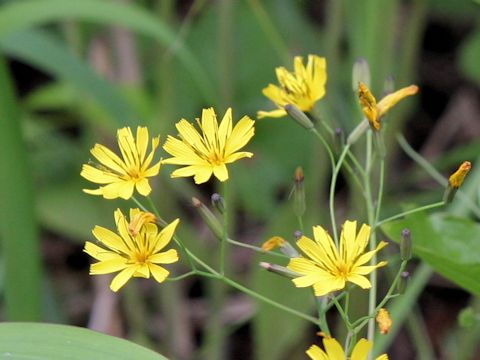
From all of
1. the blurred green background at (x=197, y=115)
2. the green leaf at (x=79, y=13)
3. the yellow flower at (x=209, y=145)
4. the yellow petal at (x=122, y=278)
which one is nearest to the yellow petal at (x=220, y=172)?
the yellow flower at (x=209, y=145)

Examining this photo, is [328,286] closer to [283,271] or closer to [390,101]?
[283,271]

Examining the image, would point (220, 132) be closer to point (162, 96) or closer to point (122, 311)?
point (162, 96)

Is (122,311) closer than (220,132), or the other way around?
(220,132)

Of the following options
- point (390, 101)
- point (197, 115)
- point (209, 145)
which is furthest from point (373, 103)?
point (197, 115)

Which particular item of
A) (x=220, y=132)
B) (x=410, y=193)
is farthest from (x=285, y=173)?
(x=220, y=132)

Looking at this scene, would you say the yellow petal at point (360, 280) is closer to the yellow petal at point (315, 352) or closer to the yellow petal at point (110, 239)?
the yellow petal at point (315, 352)

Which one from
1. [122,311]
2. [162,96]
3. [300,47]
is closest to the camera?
[162,96]

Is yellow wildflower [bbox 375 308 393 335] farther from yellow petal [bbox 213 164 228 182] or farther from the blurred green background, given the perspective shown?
the blurred green background
